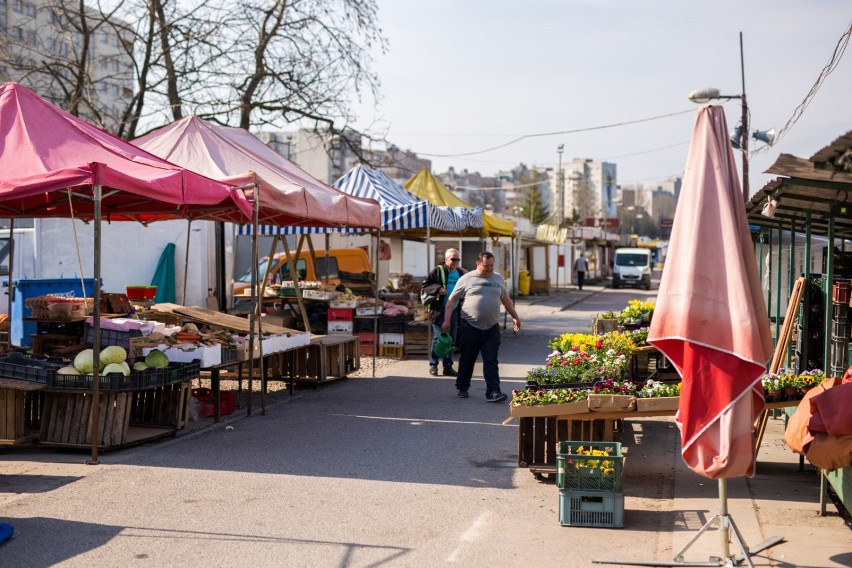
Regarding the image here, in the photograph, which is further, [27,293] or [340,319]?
[340,319]

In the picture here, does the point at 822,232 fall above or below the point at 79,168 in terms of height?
below

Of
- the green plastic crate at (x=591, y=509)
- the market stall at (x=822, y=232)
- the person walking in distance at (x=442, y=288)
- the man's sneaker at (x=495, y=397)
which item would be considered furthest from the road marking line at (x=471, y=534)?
the person walking in distance at (x=442, y=288)

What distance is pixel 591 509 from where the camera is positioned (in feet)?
21.1

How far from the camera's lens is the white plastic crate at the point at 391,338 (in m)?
16.9

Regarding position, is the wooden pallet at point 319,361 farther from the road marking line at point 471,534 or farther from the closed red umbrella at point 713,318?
the closed red umbrella at point 713,318

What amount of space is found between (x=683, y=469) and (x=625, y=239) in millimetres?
79304

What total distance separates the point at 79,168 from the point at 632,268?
44.6 m

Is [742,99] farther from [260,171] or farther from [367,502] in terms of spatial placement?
[367,502]

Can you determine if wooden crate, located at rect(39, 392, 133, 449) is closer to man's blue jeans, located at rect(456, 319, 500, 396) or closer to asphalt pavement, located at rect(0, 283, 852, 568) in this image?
asphalt pavement, located at rect(0, 283, 852, 568)

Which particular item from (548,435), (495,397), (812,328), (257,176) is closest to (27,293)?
(257,176)

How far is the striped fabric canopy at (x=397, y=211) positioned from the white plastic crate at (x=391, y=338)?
2.00m

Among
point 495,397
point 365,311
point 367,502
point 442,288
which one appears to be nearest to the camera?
point 367,502

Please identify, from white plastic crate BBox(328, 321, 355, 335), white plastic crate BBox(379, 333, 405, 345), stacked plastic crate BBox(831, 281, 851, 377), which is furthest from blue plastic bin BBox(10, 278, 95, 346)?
stacked plastic crate BBox(831, 281, 851, 377)

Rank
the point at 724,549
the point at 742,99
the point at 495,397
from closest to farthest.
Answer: the point at 724,549, the point at 495,397, the point at 742,99
